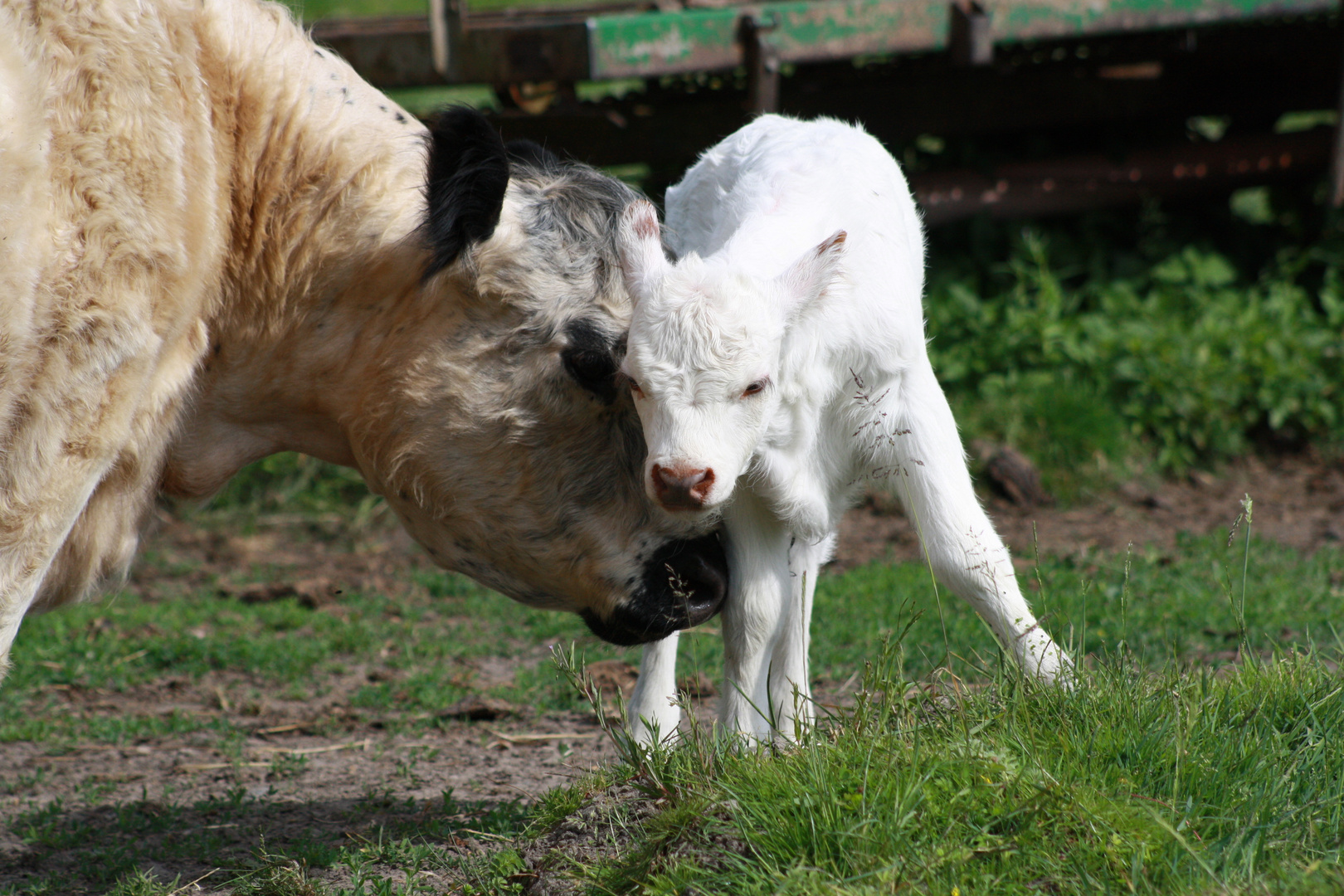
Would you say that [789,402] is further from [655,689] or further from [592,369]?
[655,689]

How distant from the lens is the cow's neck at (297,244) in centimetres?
322

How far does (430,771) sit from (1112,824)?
2.44 metres

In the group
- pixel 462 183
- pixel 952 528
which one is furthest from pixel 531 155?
pixel 952 528

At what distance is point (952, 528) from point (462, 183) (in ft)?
5.22

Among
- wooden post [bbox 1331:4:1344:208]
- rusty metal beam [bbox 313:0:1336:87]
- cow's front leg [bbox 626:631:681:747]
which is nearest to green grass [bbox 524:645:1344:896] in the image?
cow's front leg [bbox 626:631:681:747]

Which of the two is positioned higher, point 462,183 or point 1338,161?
point 462,183

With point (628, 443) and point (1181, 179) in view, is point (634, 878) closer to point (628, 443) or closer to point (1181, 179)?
point (628, 443)

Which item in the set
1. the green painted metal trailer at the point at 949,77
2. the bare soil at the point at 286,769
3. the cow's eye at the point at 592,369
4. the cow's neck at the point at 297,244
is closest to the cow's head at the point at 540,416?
the cow's eye at the point at 592,369

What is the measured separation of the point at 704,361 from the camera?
2875 millimetres

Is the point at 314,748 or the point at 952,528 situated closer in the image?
the point at 952,528

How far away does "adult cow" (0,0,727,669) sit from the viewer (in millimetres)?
2998

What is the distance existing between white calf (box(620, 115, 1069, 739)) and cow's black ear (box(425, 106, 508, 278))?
35 cm

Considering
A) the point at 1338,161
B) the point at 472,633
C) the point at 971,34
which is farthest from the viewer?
the point at 1338,161

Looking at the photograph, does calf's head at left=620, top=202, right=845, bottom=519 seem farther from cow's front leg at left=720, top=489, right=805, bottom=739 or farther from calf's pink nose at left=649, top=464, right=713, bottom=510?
cow's front leg at left=720, top=489, right=805, bottom=739
